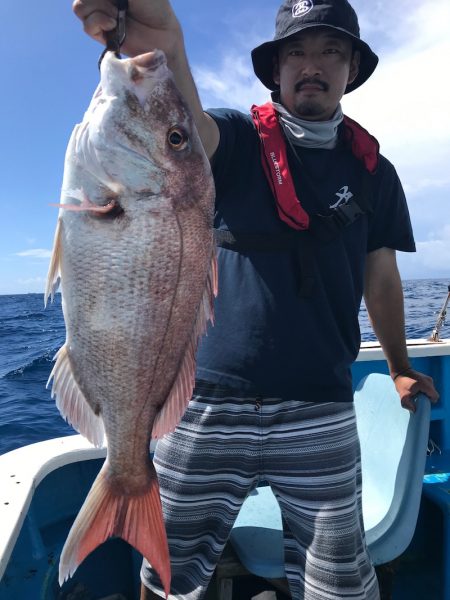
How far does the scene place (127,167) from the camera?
1440mm

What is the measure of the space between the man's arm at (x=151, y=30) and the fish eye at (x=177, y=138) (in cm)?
26

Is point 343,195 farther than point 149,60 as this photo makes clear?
Yes

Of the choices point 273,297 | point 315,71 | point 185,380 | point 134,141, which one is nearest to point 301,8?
point 315,71

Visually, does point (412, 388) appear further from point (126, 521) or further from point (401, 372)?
point (126, 521)

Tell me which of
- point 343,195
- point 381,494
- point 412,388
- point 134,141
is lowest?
point 381,494

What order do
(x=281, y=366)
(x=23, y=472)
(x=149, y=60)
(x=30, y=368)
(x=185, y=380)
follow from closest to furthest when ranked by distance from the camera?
(x=149, y=60) < (x=185, y=380) < (x=281, y=366) < (x=23, y=472) < (x=30, y=368)

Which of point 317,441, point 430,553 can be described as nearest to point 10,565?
point 317,441

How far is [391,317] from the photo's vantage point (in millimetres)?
2430

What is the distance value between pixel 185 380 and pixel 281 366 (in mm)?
444

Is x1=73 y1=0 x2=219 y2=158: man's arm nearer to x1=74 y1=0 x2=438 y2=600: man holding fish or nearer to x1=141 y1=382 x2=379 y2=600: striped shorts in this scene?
x1=74 y1=0 x2=438 y2=600: man holding fish

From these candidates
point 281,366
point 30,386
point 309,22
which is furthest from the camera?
point 30,386

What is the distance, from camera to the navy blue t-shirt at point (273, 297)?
5.96 ft

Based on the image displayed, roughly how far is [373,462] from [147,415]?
1960 millimetres

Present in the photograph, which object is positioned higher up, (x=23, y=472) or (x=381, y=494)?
(x=23, y=472)
